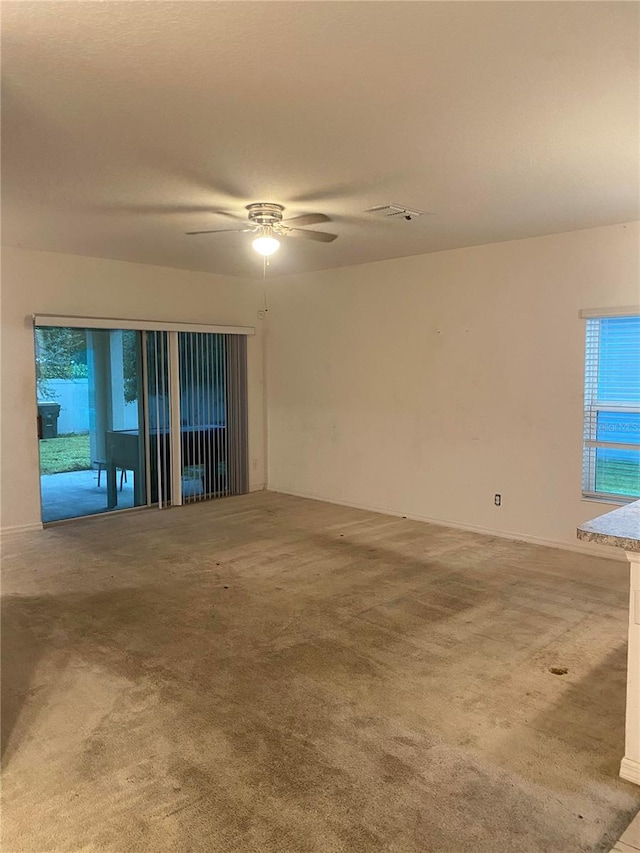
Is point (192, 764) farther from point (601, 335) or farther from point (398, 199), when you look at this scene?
point (601, 335)

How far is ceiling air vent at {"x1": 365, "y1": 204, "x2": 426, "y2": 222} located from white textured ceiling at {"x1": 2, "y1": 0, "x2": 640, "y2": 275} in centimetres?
8

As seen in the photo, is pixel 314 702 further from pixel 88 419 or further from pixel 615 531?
pixel 88 419

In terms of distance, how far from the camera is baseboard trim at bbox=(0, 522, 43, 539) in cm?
538

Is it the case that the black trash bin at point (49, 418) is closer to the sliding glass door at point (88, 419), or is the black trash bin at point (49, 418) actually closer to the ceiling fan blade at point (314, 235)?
the sliding glass door at point (88, 419)

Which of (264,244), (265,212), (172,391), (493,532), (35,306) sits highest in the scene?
(265,212)

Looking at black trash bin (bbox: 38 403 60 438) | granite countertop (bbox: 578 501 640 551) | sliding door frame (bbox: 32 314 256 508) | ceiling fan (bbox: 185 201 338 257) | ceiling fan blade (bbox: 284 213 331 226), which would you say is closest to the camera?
granite countertop (bbox: 578 501 640 551)

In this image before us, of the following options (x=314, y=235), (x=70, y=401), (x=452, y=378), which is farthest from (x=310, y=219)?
(x=70, y=401)

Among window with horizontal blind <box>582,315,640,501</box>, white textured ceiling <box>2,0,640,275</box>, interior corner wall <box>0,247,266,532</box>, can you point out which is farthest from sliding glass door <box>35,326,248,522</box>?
window with horizontal blind <box>582,315,640,501</box>

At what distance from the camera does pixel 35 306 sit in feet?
17.9

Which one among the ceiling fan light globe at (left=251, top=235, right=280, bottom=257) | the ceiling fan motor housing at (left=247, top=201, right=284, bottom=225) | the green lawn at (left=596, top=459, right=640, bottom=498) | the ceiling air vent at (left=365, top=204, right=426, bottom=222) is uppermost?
→ the ceiling air vent at (left=365, top=204, right=426, bottom=222)

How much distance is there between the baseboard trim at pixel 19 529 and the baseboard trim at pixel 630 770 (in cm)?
498

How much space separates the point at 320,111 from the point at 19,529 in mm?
4557

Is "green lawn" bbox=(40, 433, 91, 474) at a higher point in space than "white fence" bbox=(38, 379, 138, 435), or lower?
lower

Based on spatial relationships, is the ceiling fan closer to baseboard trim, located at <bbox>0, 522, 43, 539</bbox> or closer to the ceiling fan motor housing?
the ceiling fan motor housing
